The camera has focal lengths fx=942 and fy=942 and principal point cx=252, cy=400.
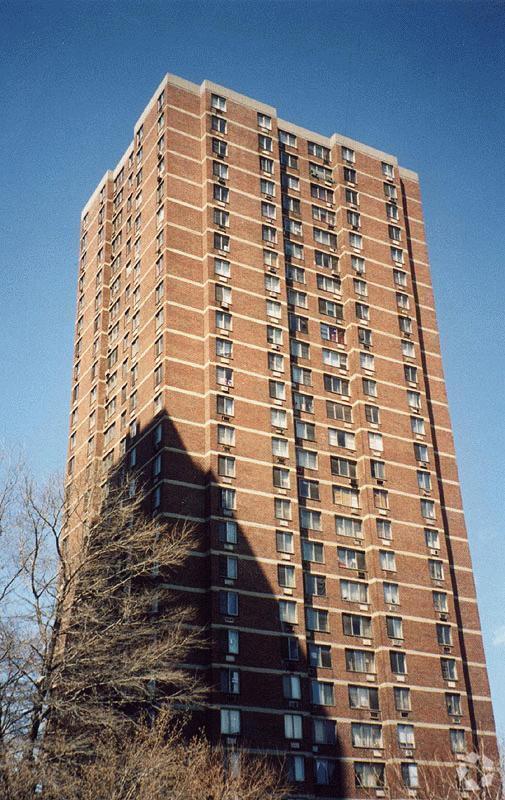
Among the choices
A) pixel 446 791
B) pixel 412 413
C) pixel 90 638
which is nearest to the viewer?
pixel 90 638

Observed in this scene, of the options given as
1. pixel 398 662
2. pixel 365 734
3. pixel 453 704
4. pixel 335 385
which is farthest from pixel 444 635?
pixel 335 385

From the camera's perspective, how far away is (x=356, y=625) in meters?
62.9

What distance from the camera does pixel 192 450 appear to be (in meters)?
62.5

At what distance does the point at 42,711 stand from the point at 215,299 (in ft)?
124

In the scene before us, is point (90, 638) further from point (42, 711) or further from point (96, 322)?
point (96, 322)

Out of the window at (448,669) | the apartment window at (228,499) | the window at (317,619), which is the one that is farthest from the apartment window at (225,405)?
the window at (448,669)

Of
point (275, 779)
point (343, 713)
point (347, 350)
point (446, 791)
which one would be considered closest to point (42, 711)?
point (275, 779)

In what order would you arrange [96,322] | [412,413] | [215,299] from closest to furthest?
[215,299] → [412,413] → [96,322]

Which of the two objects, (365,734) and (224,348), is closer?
(365,734)

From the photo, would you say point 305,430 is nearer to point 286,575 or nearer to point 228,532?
point 228,532

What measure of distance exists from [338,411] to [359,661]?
61.4 ft

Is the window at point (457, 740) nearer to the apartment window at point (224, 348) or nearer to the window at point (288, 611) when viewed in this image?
the window at point (288, 611)

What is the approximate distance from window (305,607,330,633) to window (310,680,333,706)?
11.4 ft

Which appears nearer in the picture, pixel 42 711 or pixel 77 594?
pixel 42 711
